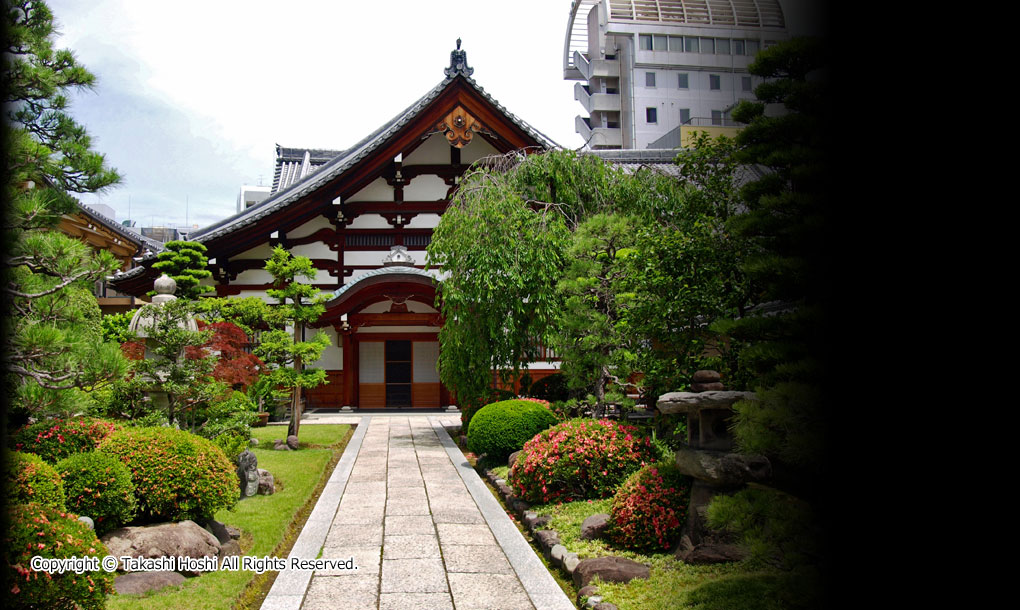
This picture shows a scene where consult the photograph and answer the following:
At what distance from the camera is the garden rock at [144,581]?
483 cm

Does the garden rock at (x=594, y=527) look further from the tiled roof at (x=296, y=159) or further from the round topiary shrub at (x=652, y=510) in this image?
the tiled roof at (x=296, y=159)

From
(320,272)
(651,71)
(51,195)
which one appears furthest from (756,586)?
(651,71)

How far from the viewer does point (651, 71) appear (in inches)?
1791

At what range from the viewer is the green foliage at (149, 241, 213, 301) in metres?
Result: 14.4

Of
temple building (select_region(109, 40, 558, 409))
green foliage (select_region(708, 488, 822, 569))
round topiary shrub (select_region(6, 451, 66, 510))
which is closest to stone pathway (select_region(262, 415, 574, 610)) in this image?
green foliage (select_region(708, 488, 822, 569))

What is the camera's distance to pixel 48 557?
3719mm

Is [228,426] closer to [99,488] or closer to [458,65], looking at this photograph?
[99,488]

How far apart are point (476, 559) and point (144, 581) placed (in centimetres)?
261

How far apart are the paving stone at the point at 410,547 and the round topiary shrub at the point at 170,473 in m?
1.60

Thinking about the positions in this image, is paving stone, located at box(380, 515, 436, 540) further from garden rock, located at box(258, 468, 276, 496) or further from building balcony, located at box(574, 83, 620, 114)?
building balcony, located at box(574, 83, 620, 114)

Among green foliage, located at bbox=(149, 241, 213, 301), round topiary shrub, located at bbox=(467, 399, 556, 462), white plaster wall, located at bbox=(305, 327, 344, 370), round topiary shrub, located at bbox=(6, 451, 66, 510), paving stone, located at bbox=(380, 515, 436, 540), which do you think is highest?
green foliage, located at bbox=(149, 241, 213, 301)

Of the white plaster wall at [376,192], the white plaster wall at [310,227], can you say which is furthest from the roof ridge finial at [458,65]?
the white plaster wall at [310,227]

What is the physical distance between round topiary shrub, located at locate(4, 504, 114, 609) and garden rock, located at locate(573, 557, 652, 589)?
3.26m

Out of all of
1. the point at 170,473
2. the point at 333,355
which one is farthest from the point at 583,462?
the point at 333,355
